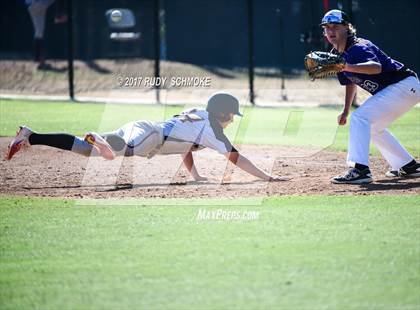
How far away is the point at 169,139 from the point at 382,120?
2527mm

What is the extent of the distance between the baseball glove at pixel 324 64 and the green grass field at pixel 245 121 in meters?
3.64

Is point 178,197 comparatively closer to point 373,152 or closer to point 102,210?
point 102,210

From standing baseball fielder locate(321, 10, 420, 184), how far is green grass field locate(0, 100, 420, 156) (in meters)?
2.45

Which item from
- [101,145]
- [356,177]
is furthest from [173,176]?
[356,177]

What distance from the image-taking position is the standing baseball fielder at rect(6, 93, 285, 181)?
9906 millimetres

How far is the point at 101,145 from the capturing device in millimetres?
9891

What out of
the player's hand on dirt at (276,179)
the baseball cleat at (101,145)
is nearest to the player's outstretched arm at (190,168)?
the player's hand on dirt at (276,179)

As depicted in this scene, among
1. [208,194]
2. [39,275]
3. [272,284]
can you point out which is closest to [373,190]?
[208,194]

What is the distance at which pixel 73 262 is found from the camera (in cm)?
652

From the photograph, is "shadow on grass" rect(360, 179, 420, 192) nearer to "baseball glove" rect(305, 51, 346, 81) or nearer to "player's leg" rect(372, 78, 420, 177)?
"player's leg" rect(372, 78, 420, 177)

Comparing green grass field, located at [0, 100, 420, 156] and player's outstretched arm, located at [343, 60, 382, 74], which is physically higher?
player's outstretched arm, located at [343, 60, 382, 74]

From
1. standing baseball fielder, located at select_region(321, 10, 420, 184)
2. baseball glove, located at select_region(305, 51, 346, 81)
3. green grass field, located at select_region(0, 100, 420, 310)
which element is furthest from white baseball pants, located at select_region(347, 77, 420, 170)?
green grass field, located at select_region(0, 100, 420, 310)

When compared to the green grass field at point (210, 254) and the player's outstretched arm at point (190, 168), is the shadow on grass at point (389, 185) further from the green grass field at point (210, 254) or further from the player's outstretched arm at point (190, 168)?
the player's outstretched arm at point (190, 168)

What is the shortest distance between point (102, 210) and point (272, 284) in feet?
9.83
